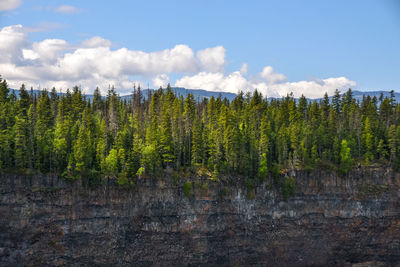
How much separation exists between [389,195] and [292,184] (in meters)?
21.8

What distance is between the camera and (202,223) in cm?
6153

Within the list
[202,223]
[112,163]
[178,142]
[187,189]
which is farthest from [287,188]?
[112,163]

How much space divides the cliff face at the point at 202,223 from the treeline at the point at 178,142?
3.26 meters

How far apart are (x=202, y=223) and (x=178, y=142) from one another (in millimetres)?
15850

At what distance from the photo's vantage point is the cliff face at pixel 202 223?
54.7 metres

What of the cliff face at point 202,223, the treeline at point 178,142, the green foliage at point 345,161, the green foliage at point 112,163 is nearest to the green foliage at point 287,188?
the cliff face at point 202,223

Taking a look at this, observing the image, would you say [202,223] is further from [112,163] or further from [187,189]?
[112,163]

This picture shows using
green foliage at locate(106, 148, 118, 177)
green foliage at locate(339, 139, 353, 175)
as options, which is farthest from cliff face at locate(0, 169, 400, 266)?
green foliage at locate(106, 148, 118, 177)

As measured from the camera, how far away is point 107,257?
5681 centimetres

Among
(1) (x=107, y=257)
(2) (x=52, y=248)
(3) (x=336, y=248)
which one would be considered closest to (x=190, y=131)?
(1) (x=107, y=257)

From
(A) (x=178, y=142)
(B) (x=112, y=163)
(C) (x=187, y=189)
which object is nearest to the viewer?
(B) (x=112, y=163)

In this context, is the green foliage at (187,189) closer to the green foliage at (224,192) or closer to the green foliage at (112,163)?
the green foliage at (224,192)

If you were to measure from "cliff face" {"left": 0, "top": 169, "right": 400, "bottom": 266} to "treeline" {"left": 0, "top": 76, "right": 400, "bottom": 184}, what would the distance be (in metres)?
3.26

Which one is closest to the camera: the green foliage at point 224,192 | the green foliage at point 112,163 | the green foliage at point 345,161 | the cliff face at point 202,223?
the cliff face at point 202,223
